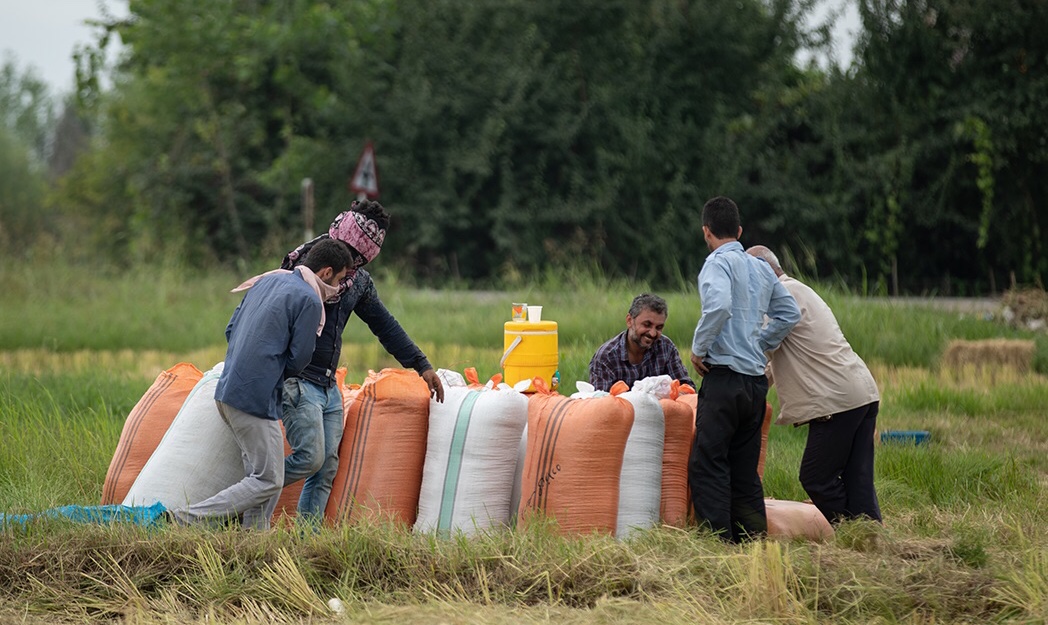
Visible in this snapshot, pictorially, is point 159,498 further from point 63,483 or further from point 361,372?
point 361,372

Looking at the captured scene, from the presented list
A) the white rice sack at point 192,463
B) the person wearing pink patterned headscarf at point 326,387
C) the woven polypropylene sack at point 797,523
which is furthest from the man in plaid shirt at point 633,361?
the white rice sack at point 192,463

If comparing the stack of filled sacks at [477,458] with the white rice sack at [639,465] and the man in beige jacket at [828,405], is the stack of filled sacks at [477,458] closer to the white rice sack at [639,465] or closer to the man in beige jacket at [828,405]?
the white rice sack at [639,465]

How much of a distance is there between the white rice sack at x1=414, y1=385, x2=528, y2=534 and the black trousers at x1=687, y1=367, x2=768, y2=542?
90 centimetres

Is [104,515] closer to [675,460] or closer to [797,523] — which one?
[675,460]

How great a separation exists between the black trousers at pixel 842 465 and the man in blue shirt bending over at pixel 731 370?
39cm

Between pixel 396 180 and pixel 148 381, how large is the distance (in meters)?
12.7

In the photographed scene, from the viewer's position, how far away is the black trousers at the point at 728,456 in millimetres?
5812

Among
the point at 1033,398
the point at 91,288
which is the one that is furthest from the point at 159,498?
the point at 91,288

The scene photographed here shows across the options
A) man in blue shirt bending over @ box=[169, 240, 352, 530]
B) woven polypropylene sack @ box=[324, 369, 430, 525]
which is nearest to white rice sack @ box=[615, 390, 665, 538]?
woven polypropylene sack @ box=[324, 369, 430, 525]

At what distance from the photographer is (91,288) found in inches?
687

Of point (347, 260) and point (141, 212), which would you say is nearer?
point (347, 260)

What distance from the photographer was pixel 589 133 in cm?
2256

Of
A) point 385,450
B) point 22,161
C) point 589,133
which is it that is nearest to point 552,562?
point 385,450

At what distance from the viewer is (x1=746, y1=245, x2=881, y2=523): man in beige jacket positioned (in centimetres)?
616
